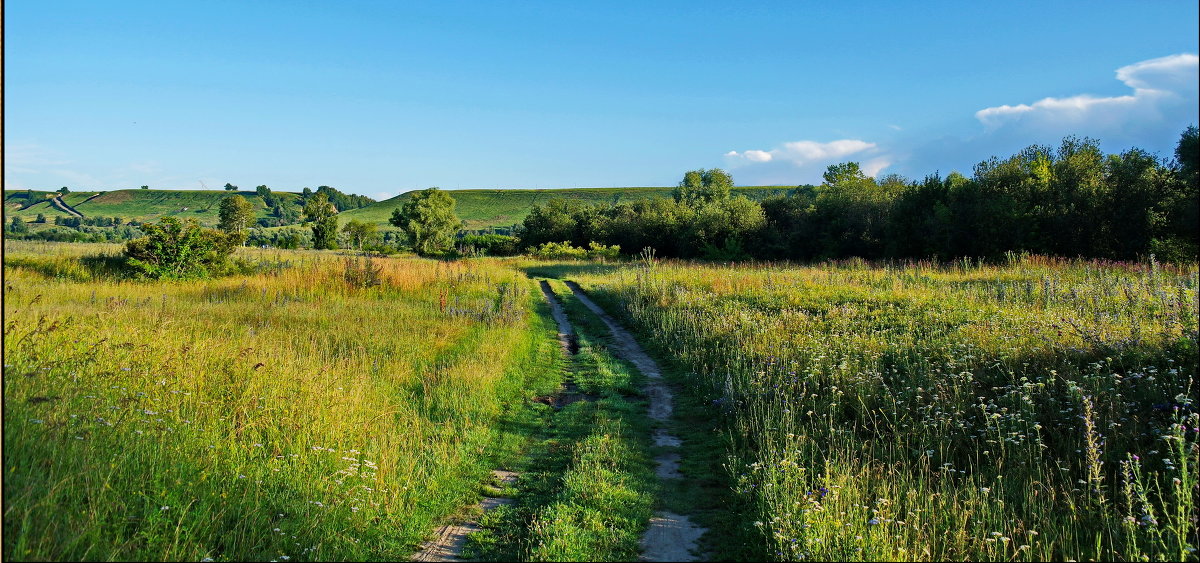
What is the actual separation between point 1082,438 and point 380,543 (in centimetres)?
629

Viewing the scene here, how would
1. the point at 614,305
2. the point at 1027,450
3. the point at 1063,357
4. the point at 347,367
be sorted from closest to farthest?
the point at 1027,450
the point at 1063,357
the point at 347,367
the point at 614,305

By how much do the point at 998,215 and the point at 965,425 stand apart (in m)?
27.0

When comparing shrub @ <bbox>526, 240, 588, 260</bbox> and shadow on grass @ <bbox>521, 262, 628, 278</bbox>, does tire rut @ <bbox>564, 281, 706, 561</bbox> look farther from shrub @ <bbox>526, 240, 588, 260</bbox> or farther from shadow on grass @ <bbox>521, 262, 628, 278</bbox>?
shrub @ <bbox>526, 240, 588, 260</bbox>

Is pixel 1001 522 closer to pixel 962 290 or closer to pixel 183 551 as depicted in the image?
pixel 183 551

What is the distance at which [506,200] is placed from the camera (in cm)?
16900

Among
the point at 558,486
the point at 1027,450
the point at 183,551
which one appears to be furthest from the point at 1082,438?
the point at 183,551

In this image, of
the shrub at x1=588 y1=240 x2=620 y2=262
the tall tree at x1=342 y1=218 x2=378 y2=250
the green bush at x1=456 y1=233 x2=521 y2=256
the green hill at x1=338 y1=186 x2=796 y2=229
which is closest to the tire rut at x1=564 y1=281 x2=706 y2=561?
the shrub at x1=588 y1=240 x2=620 y2=262

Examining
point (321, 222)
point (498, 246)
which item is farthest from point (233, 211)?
point (321, 222)

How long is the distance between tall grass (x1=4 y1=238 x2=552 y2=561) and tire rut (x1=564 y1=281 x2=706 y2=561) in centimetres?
183

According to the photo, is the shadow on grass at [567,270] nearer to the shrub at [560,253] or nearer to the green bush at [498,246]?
the shrub at [560,253]

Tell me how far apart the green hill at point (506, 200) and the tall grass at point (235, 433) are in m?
129

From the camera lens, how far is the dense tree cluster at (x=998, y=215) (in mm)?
24875

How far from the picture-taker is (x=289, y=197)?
159 metres

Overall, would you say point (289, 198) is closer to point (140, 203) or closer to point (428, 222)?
point (140, 203)
